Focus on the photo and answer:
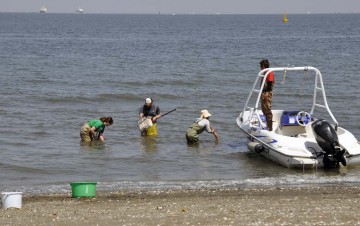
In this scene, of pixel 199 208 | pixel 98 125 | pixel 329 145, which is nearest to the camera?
pixel 199 208

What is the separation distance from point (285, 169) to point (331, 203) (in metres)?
4.02

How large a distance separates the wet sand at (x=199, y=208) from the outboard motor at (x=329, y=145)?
1.62 meters

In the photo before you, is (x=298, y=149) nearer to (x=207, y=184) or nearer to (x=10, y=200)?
(x=207, y=184)

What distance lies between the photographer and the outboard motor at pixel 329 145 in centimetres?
1503

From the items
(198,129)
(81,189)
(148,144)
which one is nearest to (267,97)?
(198,129)

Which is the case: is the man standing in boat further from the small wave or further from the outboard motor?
the small wave

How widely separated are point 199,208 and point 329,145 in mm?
4560

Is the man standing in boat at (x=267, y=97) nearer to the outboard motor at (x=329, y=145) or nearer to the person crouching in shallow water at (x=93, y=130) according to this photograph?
the outboard motor at (x=329, y=145)

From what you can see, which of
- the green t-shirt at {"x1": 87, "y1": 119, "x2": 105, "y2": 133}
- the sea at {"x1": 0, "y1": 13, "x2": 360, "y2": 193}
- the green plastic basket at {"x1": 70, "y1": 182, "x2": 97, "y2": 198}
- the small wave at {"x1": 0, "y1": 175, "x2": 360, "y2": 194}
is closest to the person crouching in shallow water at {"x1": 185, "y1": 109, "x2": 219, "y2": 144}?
→ the sea at {"x1": 0, "y1": 13, "x2": 360, "y2": 193}

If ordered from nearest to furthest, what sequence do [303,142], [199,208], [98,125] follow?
[199,208], [303,142], [98,125]

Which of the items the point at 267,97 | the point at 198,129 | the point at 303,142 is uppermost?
the point at 267,97

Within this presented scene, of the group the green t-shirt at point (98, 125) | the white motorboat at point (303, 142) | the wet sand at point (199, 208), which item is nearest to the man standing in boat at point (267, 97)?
the white motorboat at point (303, 142)

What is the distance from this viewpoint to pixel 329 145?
1502 cm

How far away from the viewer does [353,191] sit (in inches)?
516
